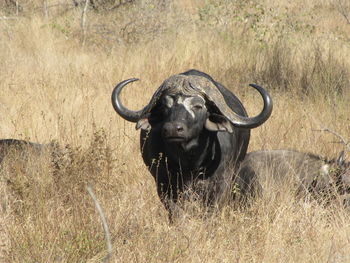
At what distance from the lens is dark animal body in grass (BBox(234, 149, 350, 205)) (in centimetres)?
562

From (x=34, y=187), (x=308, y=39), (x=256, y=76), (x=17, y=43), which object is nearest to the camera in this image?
(x=34, y=187)

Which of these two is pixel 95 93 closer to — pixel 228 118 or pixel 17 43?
pixel 17 43

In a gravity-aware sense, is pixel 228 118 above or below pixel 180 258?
above

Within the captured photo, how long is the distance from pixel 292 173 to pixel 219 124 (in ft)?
3.11

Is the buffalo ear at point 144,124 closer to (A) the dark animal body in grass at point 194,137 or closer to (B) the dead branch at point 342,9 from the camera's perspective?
(A) the dark animal body in grass at point 194,137

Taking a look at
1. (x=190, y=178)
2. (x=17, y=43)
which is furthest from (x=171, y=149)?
(x=17, y=43)

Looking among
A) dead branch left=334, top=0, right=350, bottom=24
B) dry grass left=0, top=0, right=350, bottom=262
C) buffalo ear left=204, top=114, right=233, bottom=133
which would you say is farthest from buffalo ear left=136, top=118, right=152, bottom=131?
dead branch left=334, top=0, right=350, bottom=24

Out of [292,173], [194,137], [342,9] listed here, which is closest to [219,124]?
[194,137]

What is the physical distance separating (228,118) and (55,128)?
8.73 ft

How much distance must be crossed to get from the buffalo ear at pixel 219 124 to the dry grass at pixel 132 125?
55cm

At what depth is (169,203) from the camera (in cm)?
511

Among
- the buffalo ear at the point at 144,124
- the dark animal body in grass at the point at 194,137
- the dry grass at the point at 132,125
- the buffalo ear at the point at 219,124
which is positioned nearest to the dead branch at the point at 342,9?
the dry grass at the point at 132,125

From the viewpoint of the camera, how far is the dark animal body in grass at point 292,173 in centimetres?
562

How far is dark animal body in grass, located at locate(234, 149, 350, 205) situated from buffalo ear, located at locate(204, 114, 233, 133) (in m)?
0.56
